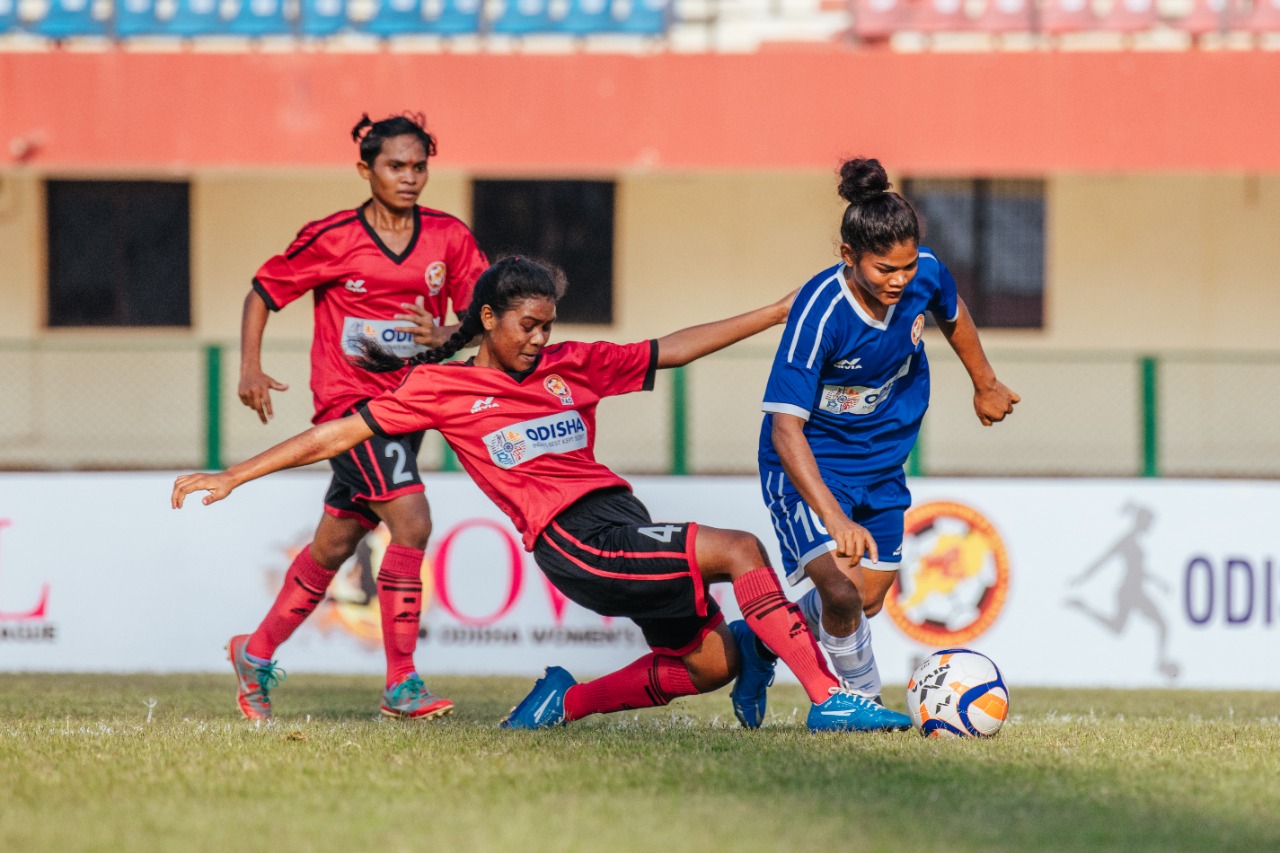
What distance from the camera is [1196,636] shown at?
29.8ft

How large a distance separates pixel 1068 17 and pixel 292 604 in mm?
9214

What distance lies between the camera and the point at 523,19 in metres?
13.2

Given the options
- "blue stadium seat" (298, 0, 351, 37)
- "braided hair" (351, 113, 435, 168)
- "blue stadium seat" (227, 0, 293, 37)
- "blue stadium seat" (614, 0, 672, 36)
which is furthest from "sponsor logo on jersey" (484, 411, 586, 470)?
"blue stadium seat" (227, 0, 293, 37)

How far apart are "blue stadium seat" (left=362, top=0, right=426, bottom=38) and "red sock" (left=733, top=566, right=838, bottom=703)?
9.20 meters

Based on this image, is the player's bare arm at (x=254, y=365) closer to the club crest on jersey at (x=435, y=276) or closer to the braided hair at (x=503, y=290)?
the club crest on jersey at (x=435, y=276)

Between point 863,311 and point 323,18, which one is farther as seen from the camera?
point 323,18

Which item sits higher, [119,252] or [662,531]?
[119,252]

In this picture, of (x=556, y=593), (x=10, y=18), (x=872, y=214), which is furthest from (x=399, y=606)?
(x=10, y=18)

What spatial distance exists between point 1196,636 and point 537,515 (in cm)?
529

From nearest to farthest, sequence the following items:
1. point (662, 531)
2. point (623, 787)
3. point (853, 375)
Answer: point (623, 787), point (662, 531), point (853, 375)

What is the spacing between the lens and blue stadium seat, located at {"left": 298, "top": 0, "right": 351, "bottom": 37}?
13219 millimetres

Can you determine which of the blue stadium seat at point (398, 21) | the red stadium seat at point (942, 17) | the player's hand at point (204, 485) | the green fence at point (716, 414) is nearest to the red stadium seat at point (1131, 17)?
the red stadium seat at point (942, 17)

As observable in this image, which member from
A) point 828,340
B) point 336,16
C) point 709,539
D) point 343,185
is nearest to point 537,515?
point 709,539

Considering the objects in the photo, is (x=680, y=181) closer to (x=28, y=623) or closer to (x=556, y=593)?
(x=556, y=593)
